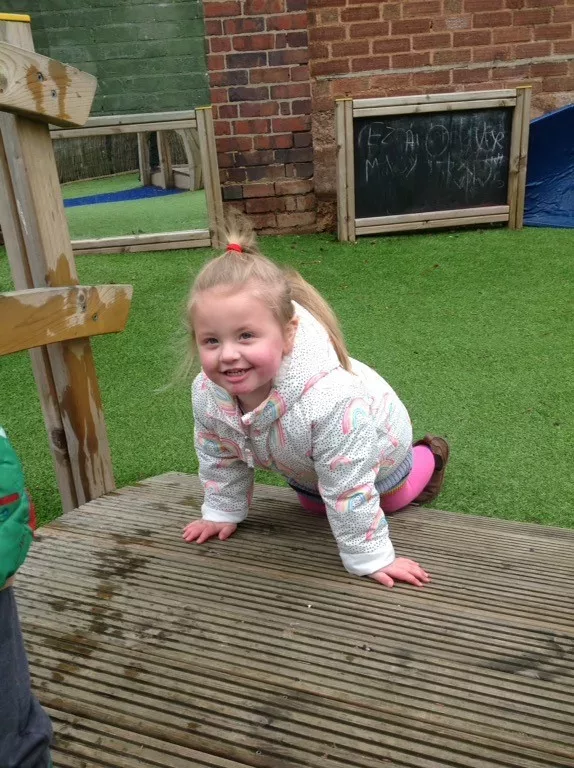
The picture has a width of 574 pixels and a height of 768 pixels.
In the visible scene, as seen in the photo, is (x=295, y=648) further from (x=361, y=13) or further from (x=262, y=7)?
(x=361, y=13)

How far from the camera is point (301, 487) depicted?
2154 mm

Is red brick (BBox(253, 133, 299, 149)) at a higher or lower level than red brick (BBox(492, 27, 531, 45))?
lower

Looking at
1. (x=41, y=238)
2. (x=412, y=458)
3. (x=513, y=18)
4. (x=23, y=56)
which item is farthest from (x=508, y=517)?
(x=513, y=18)

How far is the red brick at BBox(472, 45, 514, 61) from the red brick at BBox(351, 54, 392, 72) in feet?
2.53

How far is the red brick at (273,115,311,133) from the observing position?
19.6 ft

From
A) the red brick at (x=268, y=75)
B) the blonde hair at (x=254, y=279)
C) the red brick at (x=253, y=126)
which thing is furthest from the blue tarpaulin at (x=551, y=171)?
the blonde hair at (x=254, y=279)

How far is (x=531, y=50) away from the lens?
611 cm

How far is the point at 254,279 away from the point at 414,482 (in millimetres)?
1046

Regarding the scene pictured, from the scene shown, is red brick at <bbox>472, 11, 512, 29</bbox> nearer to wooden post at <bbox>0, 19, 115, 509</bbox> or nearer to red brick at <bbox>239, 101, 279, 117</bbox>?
red brick at <bbox>239, 101, 279, 117</bbox>

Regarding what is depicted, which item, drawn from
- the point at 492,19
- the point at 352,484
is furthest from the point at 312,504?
the point at 492,19

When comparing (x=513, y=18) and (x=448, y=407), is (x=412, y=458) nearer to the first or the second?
(x=448, y=407)

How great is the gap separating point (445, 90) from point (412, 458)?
4.82 m

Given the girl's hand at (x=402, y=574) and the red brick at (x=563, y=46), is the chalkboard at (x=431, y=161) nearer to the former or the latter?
the red brick at (x=563, y=46)

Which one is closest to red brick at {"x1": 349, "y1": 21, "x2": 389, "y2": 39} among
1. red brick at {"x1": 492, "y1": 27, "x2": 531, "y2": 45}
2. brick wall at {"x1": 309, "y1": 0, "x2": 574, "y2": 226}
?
brick wall at {"x1": 309, "y1": 0, "x2": 574, "y2": 226}
